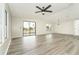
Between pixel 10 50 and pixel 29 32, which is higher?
pixel 29 32

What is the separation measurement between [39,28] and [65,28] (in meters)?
0.41

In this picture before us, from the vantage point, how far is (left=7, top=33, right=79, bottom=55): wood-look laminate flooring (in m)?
1.88

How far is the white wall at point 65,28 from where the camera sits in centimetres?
185

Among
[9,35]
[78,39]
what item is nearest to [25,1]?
[9,35]

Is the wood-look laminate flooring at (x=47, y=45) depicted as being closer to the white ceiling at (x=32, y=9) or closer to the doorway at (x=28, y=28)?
the doorway at (x=28, y=28)

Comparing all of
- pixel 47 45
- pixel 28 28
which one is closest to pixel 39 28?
pixel 28 28

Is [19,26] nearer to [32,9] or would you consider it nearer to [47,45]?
[32,9]

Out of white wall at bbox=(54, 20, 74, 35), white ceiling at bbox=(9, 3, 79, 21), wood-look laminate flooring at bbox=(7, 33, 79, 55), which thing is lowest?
wood-look laminate flooring at bbox=(7, 33, 79, 55)

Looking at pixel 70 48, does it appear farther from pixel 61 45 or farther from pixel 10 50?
pixel 10 50

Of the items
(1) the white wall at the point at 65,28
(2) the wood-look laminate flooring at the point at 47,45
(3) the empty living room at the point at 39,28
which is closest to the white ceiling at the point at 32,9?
(3) the empty living room at the point at 39,28

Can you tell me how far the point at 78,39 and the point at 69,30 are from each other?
0.20 m

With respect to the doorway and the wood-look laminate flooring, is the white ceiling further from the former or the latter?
the wood-look laminate flooring

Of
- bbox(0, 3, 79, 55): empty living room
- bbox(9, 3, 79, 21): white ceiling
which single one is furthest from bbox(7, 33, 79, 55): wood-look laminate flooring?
bbox(9, 3, 79, 21): white ceiling
